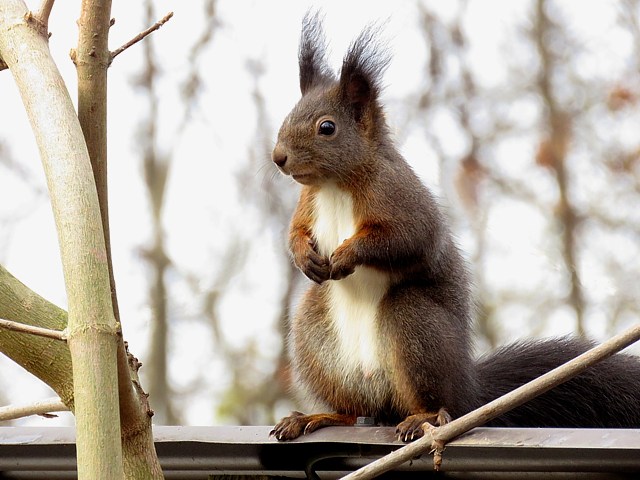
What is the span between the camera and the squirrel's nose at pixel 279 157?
2.61m

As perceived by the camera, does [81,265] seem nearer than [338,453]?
Yes

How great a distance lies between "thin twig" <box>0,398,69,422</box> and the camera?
163cm

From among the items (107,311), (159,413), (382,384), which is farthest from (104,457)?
(159,413)

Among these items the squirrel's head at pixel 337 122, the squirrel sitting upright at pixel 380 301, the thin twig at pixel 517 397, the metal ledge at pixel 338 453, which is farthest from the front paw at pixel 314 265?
the thin twig at pixel 517 397

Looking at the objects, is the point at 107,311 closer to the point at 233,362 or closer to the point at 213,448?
the point at 213,448

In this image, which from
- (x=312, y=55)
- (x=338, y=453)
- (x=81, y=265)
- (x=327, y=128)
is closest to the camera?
(x=81, y=265)

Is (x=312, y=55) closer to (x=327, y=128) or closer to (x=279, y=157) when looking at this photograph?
(x=327, y=128)

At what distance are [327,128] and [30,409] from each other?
4.28ft

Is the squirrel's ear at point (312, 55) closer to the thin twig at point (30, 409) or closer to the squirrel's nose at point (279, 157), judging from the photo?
the squirrel's nose at point (279, 157)

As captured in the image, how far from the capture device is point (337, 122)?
8.92ft

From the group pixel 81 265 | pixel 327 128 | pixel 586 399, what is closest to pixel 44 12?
pixel 81 265

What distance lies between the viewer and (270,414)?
22.0 feet

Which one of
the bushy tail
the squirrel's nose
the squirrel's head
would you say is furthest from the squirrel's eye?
the bushy tail

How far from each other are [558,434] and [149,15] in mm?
5814
